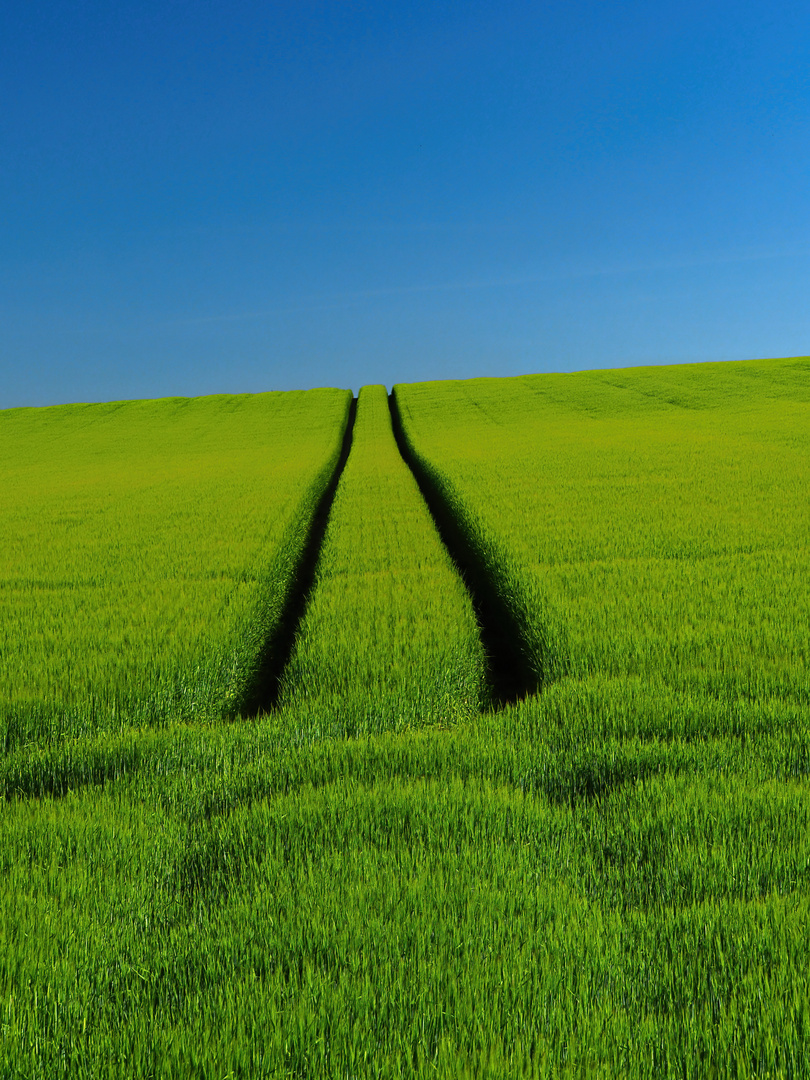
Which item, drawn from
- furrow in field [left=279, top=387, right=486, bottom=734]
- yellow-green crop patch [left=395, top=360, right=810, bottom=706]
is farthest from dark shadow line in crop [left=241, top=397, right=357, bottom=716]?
yellow-green crop patch [left=395, top=360, right=810, bottom=706]

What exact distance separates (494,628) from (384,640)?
220cm

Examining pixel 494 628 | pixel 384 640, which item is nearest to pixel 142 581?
pixel 384 640

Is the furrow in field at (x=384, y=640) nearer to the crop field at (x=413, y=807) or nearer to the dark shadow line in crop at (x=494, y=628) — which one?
the crop field at (x=413, y=807)

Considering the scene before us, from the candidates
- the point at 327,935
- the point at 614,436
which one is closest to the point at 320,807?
the point at 327,935

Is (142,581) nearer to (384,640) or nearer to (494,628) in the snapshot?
(384,640)

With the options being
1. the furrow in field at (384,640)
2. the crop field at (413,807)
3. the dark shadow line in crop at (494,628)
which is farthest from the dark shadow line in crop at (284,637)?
the dark shadow line in crop at (494,628)

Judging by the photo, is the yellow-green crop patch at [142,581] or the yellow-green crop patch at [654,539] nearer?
the yellow-green crop patch at [142,581]

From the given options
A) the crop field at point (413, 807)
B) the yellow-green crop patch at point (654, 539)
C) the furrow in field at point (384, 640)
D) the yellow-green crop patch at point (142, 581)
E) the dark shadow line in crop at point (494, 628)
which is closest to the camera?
the crop field at point (413, 807)

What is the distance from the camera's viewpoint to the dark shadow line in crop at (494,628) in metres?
6.33

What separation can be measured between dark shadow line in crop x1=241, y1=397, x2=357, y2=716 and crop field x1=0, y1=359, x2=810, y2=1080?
0.06m

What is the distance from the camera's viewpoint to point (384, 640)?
643cm

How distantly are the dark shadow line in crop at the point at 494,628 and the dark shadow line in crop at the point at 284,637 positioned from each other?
206cm

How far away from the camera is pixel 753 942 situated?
243cm

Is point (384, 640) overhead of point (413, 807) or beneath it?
overhead
